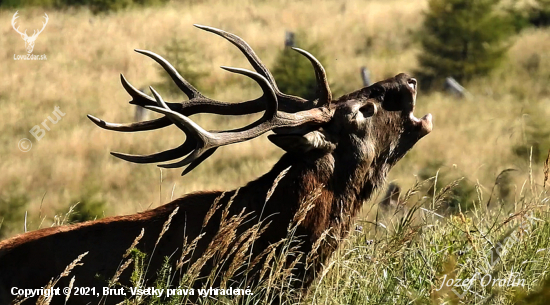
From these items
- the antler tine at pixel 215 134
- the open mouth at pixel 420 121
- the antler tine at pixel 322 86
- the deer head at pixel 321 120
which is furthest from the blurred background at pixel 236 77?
the antler tine at pixel 215 134

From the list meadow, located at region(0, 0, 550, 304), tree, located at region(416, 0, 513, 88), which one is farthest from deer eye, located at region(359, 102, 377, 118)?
tree, located at region(416, 0, 513, 88)

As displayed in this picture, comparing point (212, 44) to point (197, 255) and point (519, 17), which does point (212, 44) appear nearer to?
point (519, 17)

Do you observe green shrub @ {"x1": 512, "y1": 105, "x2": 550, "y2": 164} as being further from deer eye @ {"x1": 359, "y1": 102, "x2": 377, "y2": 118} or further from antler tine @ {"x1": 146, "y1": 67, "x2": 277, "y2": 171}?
antler tine @ {"x1": 146, "y1": 67, "x2": 277, "y2": 171}

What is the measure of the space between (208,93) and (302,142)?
28.6m

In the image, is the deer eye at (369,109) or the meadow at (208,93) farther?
the meadow at (208,93)

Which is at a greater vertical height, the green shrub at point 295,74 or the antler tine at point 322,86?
the antler tine at point 322,86

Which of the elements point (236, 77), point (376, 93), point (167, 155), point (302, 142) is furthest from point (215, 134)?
point (236, 77)

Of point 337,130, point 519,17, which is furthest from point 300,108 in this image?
point 519,17

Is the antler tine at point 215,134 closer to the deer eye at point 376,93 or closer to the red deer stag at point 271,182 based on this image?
the red deer stag at point 271,182

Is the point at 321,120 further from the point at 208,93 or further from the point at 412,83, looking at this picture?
the point at 208,93

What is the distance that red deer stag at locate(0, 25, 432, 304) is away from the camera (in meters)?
4.55

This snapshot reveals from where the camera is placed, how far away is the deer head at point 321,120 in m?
4.79

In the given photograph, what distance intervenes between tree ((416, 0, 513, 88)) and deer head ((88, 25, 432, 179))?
29083 mm

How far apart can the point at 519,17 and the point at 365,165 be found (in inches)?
1434
